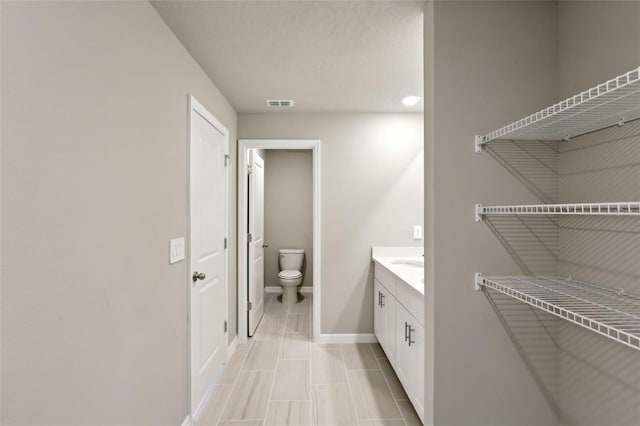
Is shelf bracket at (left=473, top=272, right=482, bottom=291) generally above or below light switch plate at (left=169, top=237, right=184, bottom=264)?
below

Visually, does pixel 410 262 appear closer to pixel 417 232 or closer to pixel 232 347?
pixel 417 232

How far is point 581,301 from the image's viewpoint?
1064 millimetres

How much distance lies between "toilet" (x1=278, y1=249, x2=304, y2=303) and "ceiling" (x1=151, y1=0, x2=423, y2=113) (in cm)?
263

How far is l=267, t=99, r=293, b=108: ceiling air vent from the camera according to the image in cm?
274

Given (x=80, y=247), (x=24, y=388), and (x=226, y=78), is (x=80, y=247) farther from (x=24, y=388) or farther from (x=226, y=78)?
(x=226, y=78)

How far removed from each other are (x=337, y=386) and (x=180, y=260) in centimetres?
153

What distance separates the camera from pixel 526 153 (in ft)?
4.56

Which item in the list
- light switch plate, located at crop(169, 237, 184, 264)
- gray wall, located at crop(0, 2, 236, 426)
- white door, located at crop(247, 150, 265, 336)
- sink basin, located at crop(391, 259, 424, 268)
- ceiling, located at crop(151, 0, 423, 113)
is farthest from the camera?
white door, located at crop(247, 150, 265, 336)

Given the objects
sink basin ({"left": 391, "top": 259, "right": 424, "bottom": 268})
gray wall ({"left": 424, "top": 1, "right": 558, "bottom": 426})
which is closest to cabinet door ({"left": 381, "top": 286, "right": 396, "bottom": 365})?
sink basin ({"left": 391, "top": 259, "right": 424, "bottom": 268})

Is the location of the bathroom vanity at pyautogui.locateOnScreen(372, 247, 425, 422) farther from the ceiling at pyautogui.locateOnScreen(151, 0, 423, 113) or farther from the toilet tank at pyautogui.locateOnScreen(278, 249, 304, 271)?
the toilet tank at pyautogui.locateOnScreen(278, 249, 304, 271)

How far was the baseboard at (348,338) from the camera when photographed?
120 inches

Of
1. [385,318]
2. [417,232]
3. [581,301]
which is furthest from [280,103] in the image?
[581,301]

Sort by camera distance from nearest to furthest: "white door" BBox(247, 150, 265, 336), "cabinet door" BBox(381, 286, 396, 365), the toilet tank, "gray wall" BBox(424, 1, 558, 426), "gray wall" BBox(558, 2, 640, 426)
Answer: "gray wall" BBox(558, 2, 640, 426), "gray wall" BBox(424, 1, 558, 426), "cabinet door" BBox(381, 286, 396, 365), "white door" BBox(247, 150, 265, 336), the toilet tank

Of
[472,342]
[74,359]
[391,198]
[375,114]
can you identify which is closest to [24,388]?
[74,359]
